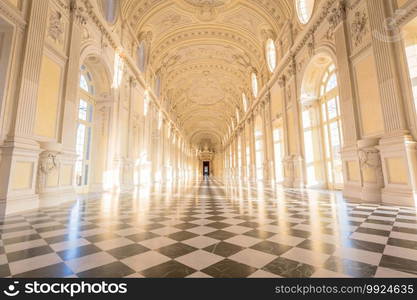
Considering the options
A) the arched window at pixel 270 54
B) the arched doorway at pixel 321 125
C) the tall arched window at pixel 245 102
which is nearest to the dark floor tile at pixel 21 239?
the arched doorway at pixel 321 125

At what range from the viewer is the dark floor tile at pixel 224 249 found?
5.99 feet

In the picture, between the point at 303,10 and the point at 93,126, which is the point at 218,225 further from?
the point at 303,10

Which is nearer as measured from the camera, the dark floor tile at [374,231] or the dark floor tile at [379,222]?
the dark floor tile at [374,231]

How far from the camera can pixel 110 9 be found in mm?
8477

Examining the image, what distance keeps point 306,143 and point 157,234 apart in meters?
8.32

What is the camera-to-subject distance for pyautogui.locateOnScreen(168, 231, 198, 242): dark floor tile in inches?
90.4

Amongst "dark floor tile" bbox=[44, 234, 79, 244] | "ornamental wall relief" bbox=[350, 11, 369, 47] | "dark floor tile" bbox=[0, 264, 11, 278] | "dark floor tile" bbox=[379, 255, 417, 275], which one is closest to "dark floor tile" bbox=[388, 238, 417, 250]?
"dark floor tile" bbox=[379, 255, 417, 275]

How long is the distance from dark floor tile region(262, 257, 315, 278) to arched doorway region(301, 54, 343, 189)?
25.2 ft

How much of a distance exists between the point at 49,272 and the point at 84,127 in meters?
7.60

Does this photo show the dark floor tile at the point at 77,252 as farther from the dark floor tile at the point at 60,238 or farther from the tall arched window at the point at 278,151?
the tall arched window at the point at 278,151

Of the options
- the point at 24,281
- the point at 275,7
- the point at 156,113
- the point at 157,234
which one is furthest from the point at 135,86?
the point at 24,281

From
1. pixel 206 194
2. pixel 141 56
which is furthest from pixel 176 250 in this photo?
pixel 141 56

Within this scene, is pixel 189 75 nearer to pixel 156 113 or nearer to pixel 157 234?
pixel 156 113

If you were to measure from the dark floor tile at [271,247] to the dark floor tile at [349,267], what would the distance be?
0.37 meters
